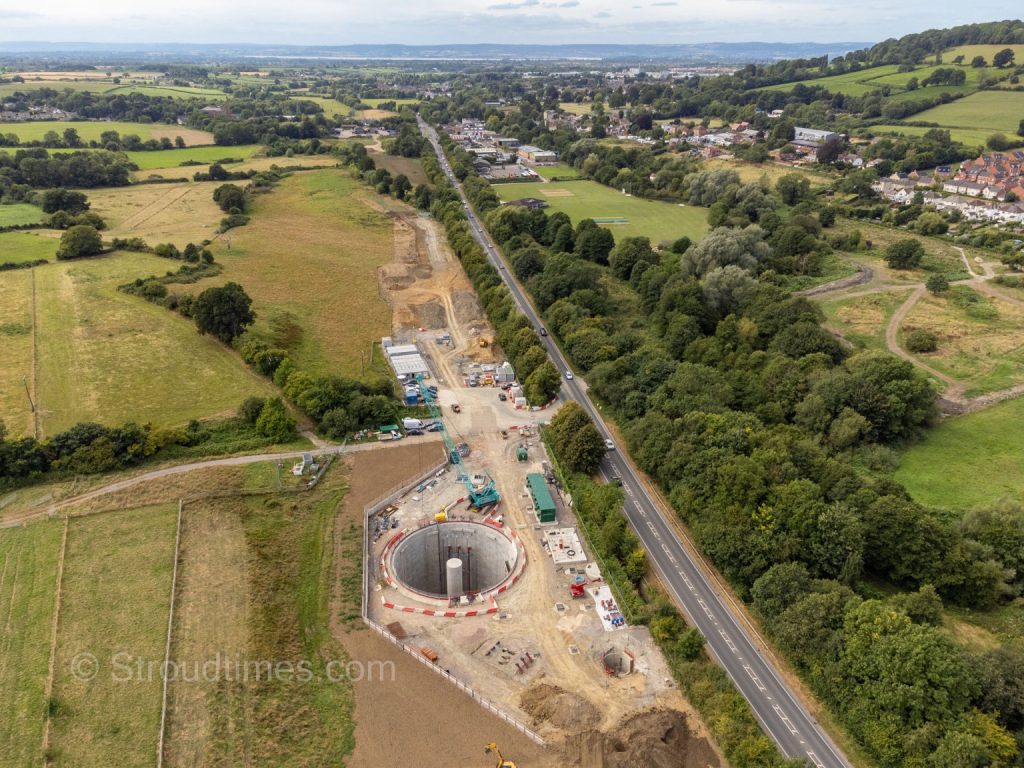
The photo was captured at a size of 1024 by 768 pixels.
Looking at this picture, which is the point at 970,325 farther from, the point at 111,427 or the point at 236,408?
the point at 111,427

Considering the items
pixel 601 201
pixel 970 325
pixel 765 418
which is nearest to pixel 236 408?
pixel 765 418

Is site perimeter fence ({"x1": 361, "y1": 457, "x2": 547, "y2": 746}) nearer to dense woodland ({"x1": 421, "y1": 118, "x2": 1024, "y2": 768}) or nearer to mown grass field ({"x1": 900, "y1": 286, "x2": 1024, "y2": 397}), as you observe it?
dense woodland ({"x1": 421, "y1": 118, "x2": 1024, "y2": 768})

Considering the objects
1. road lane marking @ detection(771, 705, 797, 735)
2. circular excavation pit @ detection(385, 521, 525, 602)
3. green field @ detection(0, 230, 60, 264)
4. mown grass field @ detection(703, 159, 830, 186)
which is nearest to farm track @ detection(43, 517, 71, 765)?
circular excavation pit @ detection(385, 521, 525, 602)

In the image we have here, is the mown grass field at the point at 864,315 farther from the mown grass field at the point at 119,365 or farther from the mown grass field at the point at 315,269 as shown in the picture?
the mown grass field at the point at 119,365

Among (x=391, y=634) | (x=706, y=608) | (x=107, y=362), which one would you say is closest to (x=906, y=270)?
(x=706, y=608)

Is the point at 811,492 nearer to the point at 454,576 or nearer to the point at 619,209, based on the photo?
the point at 454,576

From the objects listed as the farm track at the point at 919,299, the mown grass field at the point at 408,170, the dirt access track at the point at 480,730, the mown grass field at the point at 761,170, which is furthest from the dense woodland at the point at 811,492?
the mown grass field at the point at 408,170
